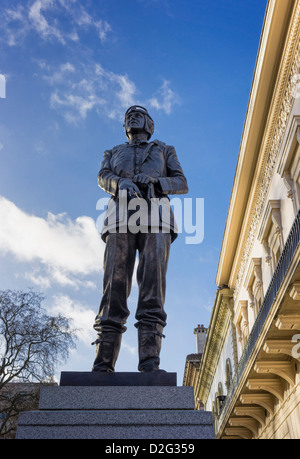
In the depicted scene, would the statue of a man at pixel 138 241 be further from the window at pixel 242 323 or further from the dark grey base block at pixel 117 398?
the window at pixel 242 323

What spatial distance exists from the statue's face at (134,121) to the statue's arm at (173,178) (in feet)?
1.31

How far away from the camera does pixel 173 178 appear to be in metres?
4.99

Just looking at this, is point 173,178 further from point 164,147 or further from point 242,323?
point 242,323

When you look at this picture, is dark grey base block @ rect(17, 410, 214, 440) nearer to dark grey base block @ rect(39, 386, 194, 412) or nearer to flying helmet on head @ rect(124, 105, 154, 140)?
dark grey base block @ rect(39, 386, 194, 412)

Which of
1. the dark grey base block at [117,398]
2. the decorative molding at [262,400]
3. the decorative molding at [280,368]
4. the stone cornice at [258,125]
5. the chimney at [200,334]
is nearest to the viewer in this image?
the dark grey base block at [117,398]

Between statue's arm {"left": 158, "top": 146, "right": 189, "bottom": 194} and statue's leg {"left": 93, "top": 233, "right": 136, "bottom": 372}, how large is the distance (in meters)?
0.60

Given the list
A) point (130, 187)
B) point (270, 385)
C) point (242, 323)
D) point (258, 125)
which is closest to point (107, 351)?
point (130, 187)

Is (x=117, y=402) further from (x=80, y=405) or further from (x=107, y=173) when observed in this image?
(x=107, y=173)

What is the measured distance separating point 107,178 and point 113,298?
127cm

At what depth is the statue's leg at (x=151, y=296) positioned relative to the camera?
4.11 meters

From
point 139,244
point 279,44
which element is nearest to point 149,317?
point 139,244

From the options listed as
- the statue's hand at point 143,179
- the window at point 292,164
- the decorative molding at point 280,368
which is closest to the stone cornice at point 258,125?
the window at point 292,164
